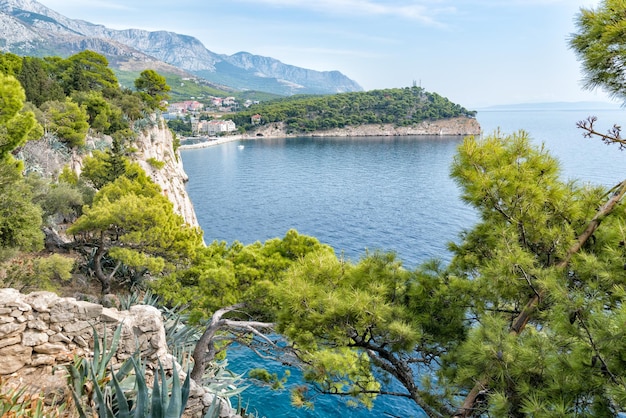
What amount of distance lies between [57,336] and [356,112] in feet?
424

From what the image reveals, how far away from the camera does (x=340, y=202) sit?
43.7 metres

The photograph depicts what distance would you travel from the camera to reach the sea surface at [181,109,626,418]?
15.5 m

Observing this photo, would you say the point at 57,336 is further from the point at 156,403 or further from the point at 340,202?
the point at 340,202

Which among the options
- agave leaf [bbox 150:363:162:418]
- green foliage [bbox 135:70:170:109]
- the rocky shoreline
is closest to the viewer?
agave leaf [bbox 150:363:162:418]

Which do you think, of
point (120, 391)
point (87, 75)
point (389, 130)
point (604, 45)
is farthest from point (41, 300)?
point (389, 130)

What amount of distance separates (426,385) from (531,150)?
12.1 ft

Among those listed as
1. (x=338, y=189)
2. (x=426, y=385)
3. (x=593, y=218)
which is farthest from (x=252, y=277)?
(x=338, y=189)

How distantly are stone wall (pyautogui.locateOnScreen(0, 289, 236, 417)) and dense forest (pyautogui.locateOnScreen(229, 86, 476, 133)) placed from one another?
11428cm

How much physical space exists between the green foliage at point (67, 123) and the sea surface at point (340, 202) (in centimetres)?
1278

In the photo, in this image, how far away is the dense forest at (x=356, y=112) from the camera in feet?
393

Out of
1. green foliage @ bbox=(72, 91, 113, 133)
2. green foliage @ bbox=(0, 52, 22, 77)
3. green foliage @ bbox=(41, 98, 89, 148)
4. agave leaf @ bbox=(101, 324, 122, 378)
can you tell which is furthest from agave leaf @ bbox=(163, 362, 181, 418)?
green foliage @ bbox=(0, 52, 22, 77)

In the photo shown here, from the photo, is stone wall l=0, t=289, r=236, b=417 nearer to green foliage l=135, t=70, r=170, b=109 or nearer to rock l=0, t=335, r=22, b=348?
rock l=0, t=335, r=22, b=348

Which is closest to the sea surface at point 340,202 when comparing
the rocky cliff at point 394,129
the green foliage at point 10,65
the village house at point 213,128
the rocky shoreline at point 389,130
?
the green foliage at point 10,65

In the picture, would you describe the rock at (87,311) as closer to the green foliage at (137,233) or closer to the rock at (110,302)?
the rock at (110,302)
